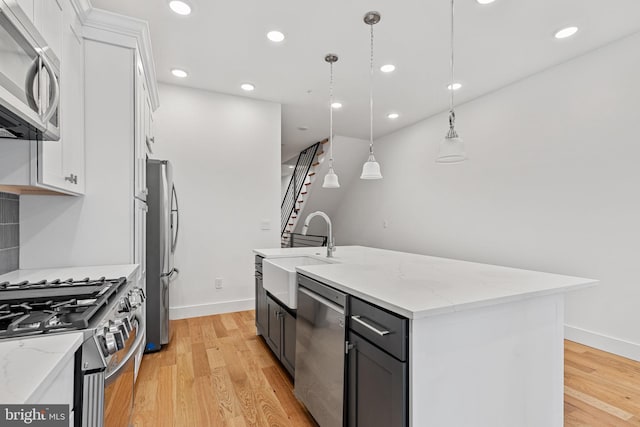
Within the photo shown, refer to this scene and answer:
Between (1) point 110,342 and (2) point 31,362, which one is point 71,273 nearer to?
(1) point 110,342

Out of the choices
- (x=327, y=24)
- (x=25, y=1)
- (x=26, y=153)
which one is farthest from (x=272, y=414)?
(x=327, y=24)

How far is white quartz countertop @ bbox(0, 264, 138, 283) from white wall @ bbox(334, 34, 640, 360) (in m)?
3.83

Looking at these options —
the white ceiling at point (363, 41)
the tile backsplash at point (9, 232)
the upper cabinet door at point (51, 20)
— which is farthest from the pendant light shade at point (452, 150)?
the tile backsplash at point (9, 232)

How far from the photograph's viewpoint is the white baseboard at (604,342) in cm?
264

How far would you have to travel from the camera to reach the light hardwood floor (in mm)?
1859

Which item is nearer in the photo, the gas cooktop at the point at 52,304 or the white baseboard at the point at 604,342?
the gas cooktop at the point at 52,304

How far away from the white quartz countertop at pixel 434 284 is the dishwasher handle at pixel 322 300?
0.31 feet

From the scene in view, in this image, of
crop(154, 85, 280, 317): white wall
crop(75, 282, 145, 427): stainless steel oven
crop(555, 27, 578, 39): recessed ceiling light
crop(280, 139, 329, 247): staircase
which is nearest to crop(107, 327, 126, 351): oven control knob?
crop(75, 282, 145, 427): stainless steel oven

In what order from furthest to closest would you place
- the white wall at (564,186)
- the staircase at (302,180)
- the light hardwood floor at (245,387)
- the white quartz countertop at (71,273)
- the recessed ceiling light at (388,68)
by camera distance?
the staircase at (302,180) < the recessed ceiling light at (388,68) < the white wall at (564,186) < the light hardwood floor at (245,387) < the white quartz countertop at (71,273)

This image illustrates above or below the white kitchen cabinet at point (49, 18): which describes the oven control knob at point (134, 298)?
below

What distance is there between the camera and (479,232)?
400 centimetres

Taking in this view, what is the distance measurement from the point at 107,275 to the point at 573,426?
282 centimetres

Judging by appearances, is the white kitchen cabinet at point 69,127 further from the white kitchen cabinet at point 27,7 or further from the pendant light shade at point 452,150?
the pendant light shade at point 452,150

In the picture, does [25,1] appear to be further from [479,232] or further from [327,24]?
[479,232]
